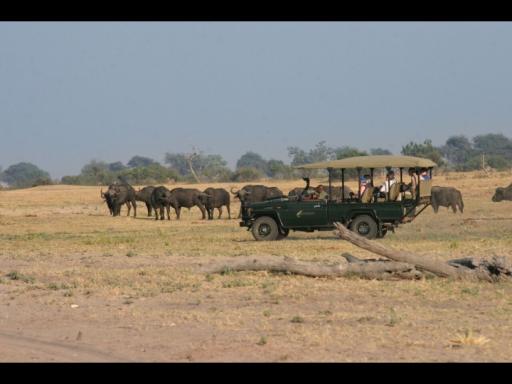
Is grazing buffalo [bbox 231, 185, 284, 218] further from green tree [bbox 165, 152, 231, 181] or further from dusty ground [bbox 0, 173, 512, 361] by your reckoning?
green tree [bbox 165, 152, 231, 181]

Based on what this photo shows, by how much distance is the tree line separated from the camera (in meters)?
83.6

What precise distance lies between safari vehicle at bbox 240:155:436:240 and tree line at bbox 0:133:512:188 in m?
30.6

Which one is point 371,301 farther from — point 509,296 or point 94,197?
point 94,197

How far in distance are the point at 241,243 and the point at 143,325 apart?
13198 millimetres

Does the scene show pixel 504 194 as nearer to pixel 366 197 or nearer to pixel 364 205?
pixel 366 197

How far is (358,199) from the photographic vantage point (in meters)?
25.8

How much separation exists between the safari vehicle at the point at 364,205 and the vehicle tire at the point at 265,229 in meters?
0.19

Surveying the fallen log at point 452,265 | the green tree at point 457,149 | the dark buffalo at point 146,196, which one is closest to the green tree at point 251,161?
the green tree at point 457,149

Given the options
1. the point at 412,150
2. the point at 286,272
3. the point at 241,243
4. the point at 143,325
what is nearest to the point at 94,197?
the point at 412,150

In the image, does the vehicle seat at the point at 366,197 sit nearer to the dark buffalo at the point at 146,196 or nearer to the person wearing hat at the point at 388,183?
the person wearing hat at the point at 388,183

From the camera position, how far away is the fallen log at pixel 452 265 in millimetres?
15820

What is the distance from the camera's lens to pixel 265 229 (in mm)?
26781

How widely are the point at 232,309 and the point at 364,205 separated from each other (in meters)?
12.0

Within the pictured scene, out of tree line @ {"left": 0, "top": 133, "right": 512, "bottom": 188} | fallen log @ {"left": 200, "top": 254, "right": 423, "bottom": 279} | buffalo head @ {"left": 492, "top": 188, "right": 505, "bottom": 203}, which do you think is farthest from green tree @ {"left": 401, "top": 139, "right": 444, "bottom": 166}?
fallen log @ {"left": 200, "top": 254, "right": 423, "bottom": 279}
